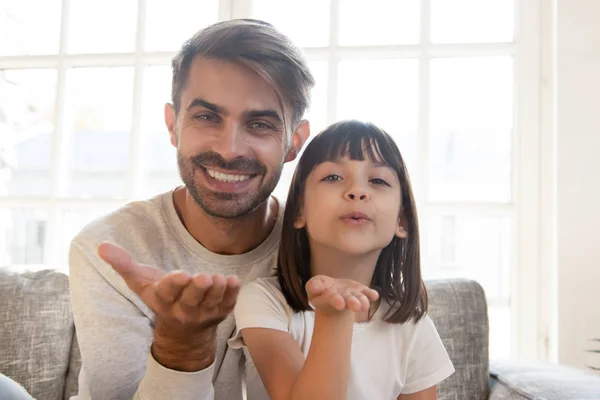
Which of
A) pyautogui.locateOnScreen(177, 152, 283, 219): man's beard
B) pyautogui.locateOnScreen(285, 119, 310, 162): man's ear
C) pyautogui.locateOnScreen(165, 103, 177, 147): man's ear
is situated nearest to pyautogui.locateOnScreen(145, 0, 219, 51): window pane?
pyautogui.locateOnScreen(165, 103, 177, 147): man's ear

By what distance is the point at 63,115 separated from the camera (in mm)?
2469

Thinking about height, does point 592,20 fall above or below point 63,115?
above

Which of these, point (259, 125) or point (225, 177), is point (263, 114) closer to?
point (259, 125)

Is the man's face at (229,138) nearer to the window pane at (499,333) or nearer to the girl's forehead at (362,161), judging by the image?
the girl's forehead at (362,161)

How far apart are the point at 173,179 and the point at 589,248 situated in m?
1.55

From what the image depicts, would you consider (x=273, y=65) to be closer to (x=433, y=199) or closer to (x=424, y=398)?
(x=424, y=398)

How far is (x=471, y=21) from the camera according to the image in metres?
2.28

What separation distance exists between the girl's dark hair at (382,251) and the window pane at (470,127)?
3.13 feet

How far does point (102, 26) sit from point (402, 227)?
180cm

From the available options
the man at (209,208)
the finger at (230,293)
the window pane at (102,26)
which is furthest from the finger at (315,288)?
the window pane at (102,26)

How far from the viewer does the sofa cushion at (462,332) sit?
162cm

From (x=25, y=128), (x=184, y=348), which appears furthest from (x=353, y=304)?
(x=25, y=128)

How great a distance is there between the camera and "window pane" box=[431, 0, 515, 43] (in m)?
2.26

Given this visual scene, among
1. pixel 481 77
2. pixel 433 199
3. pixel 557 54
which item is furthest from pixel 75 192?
pixel 557 54
